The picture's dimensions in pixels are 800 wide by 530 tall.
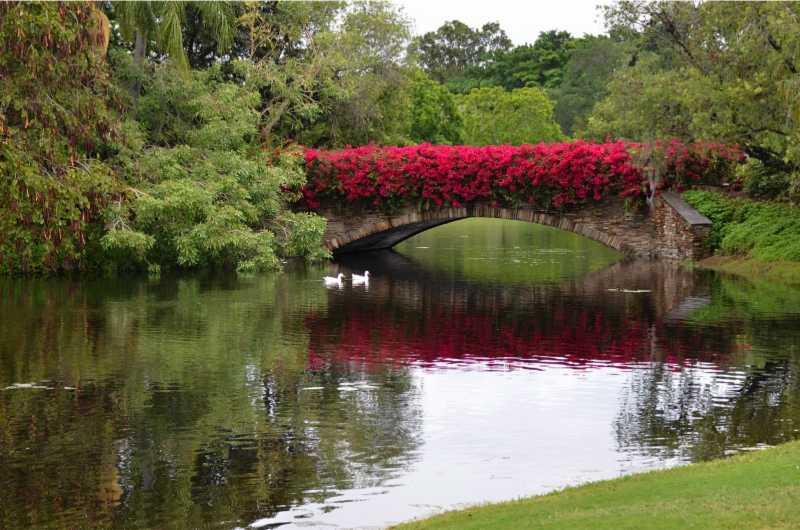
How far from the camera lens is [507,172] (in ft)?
112

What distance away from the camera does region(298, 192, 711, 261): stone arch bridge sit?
32219mm

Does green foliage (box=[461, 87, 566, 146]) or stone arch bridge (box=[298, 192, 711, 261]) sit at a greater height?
green foliage (box=[461, 87, 566, 146])

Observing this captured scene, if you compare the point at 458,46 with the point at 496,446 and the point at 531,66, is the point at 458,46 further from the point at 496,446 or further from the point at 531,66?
the point at 496,446

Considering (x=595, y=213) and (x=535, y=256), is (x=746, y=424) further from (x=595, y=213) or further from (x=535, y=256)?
(x=535, y=256)

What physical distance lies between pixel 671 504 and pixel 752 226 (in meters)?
→ 25.5

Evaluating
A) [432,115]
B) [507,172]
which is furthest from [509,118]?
[507,172]

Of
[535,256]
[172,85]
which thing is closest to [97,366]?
[172,85]

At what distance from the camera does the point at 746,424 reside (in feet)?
34.1

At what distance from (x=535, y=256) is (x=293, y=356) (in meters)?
26.5

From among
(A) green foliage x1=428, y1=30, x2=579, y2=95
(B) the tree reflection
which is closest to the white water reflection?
(B) the tree reflection

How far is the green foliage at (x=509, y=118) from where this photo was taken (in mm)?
79562

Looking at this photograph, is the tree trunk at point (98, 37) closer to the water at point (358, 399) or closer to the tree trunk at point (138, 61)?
the tree trunk at point (138, 61)

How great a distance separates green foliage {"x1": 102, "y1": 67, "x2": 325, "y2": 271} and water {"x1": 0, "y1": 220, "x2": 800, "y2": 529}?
3895 mm

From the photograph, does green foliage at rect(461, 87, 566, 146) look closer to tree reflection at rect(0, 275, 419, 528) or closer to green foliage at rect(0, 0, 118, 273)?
green foliage at rect(0, 0, 118, 273)
